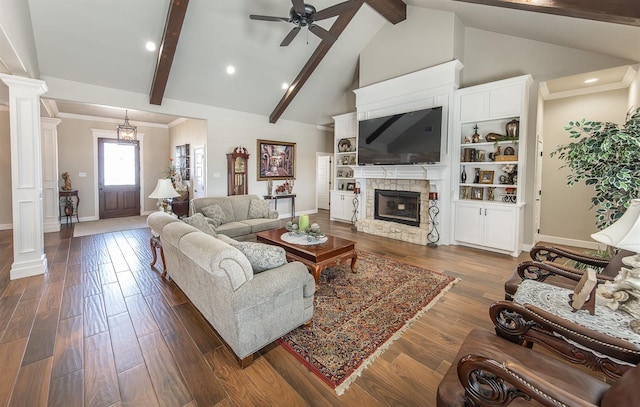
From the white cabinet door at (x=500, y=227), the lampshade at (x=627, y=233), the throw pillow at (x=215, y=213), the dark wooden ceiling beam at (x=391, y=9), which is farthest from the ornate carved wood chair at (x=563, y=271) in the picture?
the dark wooden ceiling beam at (x=391, y=9)

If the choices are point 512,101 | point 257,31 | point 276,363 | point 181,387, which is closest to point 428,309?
point 276,363

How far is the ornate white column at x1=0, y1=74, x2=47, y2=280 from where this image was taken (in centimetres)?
335

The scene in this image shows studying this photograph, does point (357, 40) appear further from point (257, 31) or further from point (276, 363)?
point (276, 363)

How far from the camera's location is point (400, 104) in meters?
5.64

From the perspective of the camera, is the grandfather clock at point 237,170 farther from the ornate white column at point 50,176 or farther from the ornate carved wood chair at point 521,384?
the ornate carved wood chair at point 521,384

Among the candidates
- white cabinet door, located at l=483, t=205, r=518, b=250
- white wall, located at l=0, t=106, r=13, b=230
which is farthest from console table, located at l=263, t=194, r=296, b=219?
white wall, located at l=0, t=106, r=13, b=230

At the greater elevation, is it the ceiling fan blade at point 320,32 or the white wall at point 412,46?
the white wall at point 412,46

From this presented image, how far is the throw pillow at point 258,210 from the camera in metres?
5.40

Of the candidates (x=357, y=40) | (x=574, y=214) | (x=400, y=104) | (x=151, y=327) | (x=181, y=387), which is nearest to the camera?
(x=181, y=387)

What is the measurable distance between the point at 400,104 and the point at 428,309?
169 inches

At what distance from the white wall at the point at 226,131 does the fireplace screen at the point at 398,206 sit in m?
2.99

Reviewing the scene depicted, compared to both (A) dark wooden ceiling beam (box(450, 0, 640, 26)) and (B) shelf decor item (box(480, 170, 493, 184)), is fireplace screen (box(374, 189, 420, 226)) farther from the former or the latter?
(A) dark wooden ceiling beam (box(450, 0, 640, 26))

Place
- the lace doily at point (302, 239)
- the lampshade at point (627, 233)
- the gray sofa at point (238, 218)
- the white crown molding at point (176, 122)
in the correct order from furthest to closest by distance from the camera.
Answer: the white crown molding at point (176, 122), the gray sofa at point (238, 218), the lace doily at point (302, 239), the lampshade at point (627, 233)

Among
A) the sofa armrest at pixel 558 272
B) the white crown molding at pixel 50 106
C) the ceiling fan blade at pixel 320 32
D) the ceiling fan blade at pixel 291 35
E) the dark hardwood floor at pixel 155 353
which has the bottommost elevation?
the dark hardwood floor at pixel 155 353
